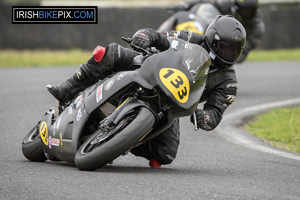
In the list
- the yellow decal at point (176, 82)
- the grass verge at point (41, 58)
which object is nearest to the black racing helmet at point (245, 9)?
the grass verge at point (41, 58)

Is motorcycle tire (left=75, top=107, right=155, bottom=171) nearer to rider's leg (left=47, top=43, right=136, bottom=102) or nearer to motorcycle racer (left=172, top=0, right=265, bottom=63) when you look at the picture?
rider's leg (left=47, top=43, right=136, bottom=102)

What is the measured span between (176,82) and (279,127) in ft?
12.7

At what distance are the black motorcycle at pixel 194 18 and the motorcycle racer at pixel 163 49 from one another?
15.2ft

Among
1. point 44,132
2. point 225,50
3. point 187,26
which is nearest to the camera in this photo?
point 44,132

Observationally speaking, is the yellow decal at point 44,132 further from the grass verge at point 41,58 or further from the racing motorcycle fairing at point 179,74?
the grass verge at point 41,58

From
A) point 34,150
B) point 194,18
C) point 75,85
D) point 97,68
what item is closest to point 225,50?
point 97,68

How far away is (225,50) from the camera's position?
18.7 feet

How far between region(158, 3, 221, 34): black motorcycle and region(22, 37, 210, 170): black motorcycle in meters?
5.15

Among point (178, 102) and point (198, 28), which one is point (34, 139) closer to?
point (178, 102)

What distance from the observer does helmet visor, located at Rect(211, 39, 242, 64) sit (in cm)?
567

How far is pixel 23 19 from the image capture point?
658 inches

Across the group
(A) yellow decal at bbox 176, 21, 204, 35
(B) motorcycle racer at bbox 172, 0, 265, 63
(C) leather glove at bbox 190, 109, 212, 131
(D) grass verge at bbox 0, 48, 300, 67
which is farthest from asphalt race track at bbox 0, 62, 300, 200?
(D) grass verge at bbox 0, 48, 300, 67

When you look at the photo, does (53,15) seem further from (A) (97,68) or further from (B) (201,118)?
(B) (201,118)

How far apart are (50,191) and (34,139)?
5.23 ft
